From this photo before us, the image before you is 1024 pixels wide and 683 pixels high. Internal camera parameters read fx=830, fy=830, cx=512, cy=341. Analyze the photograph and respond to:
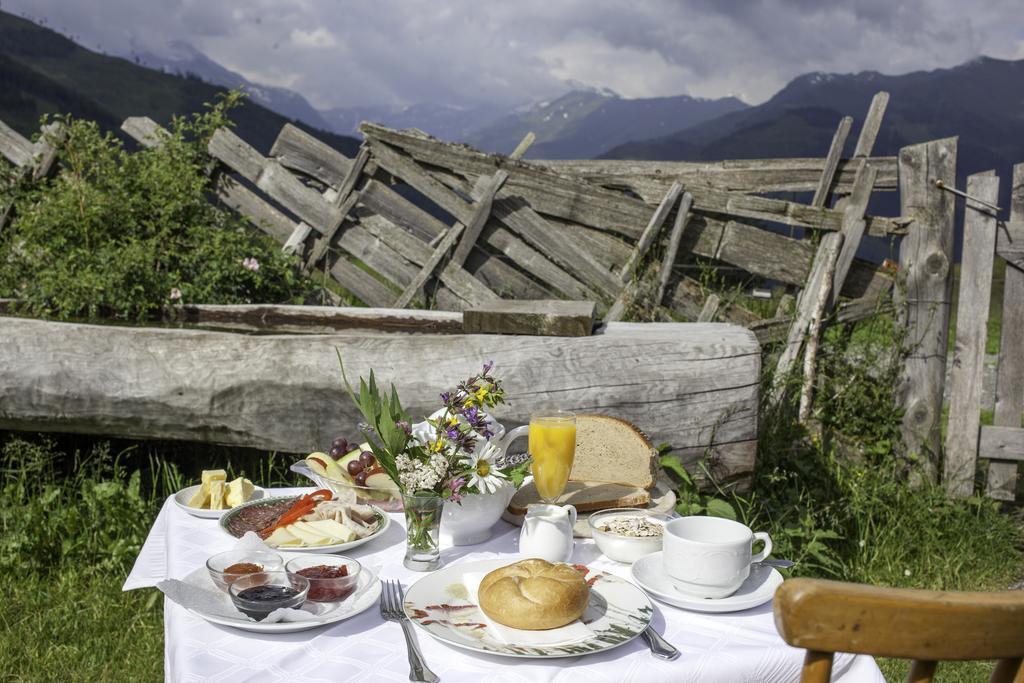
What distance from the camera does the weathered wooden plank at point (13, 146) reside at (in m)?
7.57

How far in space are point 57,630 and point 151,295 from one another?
102 inches

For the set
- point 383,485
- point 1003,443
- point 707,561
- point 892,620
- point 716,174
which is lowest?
point 1003,443

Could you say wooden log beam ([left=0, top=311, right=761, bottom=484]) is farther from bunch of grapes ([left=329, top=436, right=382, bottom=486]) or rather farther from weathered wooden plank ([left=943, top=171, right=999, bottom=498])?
weathered wooden plank ([left=943, top=171, right=999, bottom=498])

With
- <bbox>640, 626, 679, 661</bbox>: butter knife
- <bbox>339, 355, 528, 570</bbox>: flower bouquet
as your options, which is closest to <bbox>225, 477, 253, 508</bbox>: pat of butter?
<bbox>339, 355, 528, 570</bbox>: flower bouquet

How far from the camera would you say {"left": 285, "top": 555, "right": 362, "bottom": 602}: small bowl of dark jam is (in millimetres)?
1566

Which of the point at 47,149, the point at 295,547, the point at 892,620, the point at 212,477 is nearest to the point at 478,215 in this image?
the point at 47,149

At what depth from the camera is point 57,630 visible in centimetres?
326

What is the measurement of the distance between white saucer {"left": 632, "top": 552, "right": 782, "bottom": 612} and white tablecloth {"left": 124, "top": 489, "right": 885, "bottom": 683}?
0.07ft

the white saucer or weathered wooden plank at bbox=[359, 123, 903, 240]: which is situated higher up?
weathered wooden plank at bbox=[359, 123, 903, 240]

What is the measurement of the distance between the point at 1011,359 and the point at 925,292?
0.56 meters

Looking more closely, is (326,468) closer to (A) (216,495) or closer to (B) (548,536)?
(A) (216,495)

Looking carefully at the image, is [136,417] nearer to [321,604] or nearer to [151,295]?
[151,295]

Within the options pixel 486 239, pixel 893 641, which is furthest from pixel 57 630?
pixel 486 239

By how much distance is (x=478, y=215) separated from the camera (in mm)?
6223
